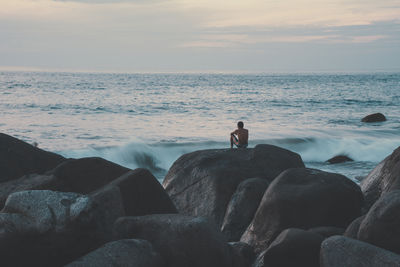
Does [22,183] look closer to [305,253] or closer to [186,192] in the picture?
[186,192]

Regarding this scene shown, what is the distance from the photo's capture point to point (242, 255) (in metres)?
5.25

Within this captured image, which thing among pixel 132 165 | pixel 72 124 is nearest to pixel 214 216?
pixel 132 165

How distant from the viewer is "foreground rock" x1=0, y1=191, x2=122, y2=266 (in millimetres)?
4016

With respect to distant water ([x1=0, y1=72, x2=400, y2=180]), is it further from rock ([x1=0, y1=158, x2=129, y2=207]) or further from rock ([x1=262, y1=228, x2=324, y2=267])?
rock ([x1=262, y1=228, x2=324, y2=267])

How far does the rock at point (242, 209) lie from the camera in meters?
6.65

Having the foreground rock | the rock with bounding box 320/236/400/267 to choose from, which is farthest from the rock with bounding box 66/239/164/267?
the rock with bounding box 320/236/400/267

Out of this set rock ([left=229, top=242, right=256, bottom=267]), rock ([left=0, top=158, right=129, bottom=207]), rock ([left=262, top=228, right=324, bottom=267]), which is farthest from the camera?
rock ([left=0, top=158, right=129, bottom=207])

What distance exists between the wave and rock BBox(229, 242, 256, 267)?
10276mm

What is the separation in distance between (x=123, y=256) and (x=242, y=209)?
2961 millimetres

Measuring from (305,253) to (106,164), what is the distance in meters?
3.09

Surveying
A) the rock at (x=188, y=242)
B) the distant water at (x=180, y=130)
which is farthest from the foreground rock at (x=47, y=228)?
the distant water at (x=180, y=130)

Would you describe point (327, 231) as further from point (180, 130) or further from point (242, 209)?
point (180, 130)

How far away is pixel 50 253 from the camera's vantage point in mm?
4133

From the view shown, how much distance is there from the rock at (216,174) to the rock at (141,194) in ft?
4.93
